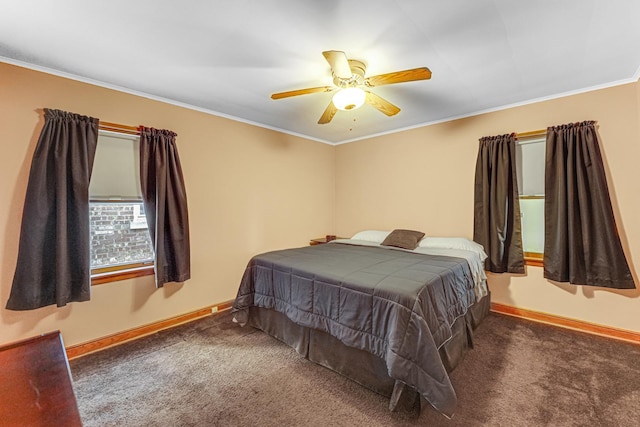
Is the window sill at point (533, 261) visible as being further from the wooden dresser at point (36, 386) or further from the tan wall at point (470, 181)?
the wooden dresser at point (36, 386)

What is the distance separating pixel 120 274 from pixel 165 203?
2.63 feet

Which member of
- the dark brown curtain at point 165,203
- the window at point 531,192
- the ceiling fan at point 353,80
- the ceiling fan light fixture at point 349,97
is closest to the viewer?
the ceiling fan at point 353,80

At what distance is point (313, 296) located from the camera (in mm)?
2295

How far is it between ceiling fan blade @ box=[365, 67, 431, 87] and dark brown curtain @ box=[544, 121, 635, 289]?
2.01 m

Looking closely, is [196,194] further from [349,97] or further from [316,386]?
[316,386]

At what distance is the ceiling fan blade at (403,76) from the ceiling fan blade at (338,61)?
23 centimetres

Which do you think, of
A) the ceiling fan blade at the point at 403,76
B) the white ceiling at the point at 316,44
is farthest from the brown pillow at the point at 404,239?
the ceiling fan blade at the point at 403,76

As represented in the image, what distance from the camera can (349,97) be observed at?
2.15 meters

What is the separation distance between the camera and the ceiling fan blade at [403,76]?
6.23 feet

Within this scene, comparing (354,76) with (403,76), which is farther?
(354,76)

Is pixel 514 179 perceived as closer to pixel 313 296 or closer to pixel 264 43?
pixel 313 296

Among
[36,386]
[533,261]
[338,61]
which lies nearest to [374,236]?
[533,261]

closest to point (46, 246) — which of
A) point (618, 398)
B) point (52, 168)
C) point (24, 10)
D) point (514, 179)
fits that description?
point (52, 168)

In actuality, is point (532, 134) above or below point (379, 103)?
below
